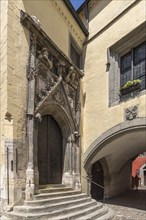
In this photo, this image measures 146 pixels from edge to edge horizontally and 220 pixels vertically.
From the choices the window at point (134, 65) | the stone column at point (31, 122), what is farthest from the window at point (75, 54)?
the stone column at point (31, 122)

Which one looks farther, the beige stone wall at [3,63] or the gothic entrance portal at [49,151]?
the gothic entrance portal at [49,151]

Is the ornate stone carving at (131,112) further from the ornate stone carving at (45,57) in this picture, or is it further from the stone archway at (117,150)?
the ornate stone carving at (45,57)

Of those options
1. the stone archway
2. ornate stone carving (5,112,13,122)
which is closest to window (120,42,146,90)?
the stone archway

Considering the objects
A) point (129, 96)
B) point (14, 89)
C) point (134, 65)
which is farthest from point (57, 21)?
point (14, 89)

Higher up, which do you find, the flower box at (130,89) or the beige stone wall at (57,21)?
the beige stone wall at (57,21)

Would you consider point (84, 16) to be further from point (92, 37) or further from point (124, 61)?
point (124, 61)

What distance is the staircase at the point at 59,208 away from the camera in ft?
17.9

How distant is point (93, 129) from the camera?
9.05m

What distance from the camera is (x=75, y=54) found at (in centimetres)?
988

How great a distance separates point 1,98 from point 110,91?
391cm

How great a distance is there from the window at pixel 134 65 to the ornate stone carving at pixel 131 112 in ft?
2.22

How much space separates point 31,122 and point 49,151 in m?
1.68

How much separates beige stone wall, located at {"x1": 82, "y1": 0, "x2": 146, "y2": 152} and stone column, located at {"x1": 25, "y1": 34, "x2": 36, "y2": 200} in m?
2.94

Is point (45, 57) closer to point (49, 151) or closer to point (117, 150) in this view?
point (49, 151)
